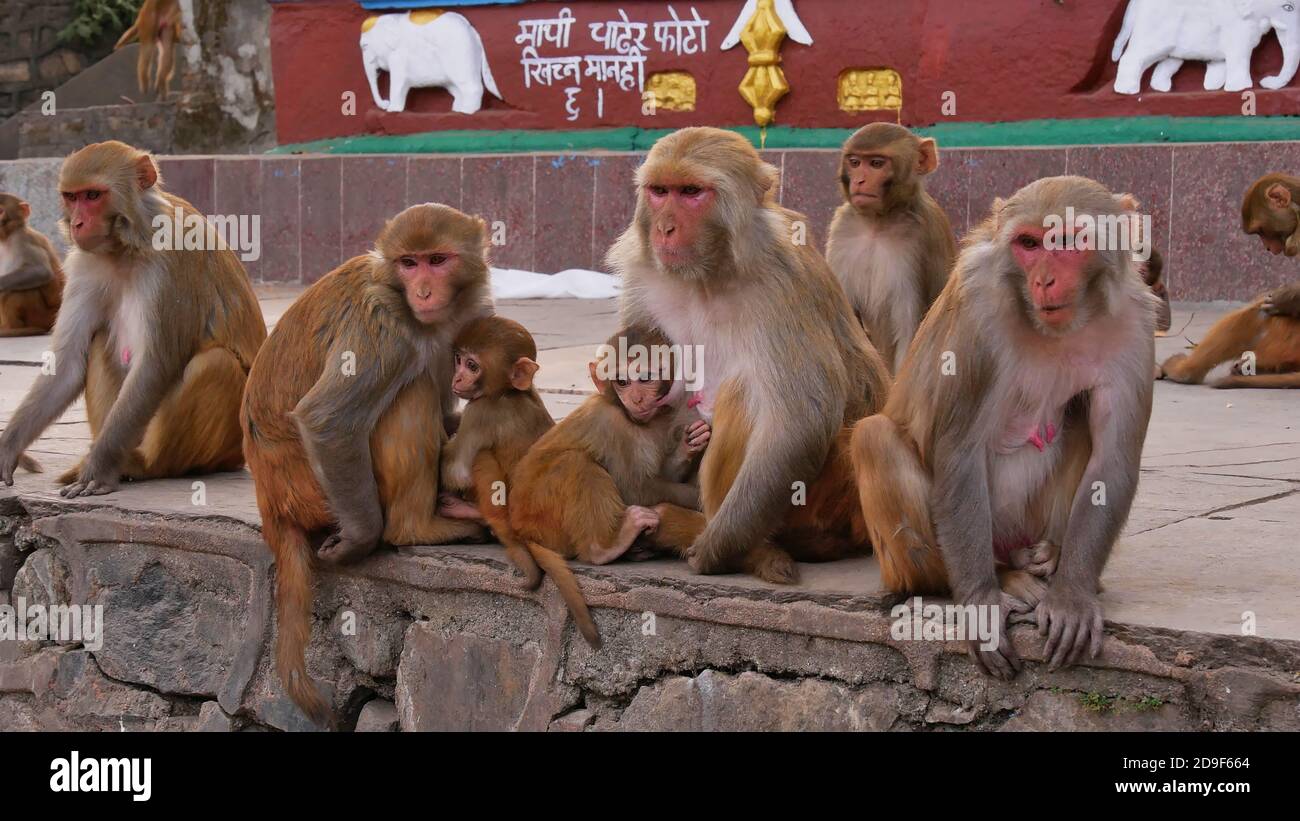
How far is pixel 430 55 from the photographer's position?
10375 millimetres

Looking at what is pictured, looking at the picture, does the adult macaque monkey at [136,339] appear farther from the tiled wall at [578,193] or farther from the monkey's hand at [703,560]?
the tiled wall at [578,193]

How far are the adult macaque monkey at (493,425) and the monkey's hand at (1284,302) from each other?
13.4ft

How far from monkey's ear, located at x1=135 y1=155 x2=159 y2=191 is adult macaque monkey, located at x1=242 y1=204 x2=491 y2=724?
998 mm

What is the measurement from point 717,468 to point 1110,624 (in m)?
0.95

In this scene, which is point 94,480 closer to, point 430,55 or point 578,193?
point 578,193

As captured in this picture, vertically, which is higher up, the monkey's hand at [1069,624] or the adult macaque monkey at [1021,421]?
the adult macaque monkey at [1021,421]

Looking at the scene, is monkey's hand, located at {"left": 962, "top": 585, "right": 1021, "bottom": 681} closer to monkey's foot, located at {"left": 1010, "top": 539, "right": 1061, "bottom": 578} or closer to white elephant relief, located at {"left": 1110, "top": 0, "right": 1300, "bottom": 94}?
monkey's foot, located at {"left": 1010, "top": 539, "right": 1061, "bottom": 578}

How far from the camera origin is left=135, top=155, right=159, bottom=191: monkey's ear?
4605mm

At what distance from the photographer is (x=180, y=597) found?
4.35 m

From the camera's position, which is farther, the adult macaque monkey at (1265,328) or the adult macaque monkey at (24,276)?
the adult macaque monkey at (24,276)

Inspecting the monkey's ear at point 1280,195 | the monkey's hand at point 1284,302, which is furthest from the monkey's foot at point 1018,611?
the monkey's ear at point 1280,195

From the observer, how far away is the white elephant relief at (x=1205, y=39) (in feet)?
26.4

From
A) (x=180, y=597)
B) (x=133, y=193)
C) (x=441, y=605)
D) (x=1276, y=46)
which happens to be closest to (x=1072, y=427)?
(x=441, y=605)
